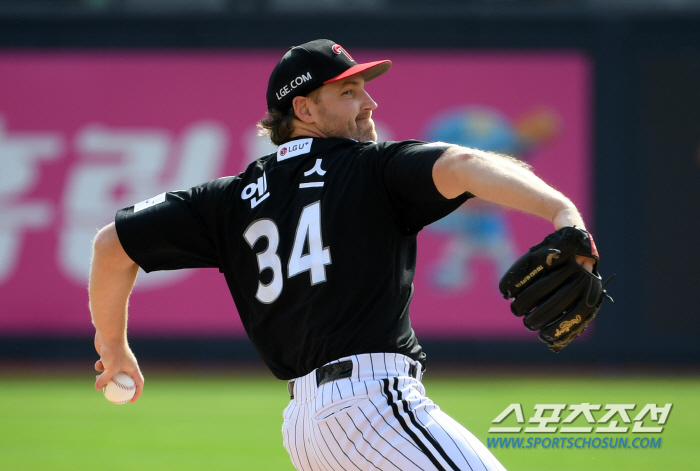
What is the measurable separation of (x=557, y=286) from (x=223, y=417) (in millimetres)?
5962

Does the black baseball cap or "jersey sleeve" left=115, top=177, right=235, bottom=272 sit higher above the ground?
the black baseball cap

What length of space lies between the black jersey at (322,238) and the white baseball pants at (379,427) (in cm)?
7

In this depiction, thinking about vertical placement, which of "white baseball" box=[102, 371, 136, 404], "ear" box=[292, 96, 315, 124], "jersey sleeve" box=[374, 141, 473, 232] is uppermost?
"ear" box=[292, 96, 315, 124]

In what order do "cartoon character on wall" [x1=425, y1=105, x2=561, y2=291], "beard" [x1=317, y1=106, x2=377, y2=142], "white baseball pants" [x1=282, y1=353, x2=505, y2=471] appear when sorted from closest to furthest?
1. "white baseball pants" [x1=282, y1=353, x2=505, y2=471]
2. "beard" [x1=317, y1=106, x2=377, y2=142]
3. "cartoon character on wall" [x1=425, y1=105, x2=561, y2=291]

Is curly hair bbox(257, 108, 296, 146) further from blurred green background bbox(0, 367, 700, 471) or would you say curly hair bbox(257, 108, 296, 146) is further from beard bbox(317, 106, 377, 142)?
blurred green background bbox(0, 367, 700, 471)

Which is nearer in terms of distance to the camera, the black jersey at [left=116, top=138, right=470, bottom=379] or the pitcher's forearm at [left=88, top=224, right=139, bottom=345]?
the black jersey at [left=116, top=138, right=470, bottom=379]

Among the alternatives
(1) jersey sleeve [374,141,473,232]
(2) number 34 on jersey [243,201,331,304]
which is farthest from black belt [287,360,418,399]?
(1) jersey sleeve [374,141,473,232]

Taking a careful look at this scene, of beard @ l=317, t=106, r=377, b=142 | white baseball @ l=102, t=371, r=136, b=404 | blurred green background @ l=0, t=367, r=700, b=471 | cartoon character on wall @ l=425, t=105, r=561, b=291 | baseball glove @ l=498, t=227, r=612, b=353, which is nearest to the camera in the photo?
baseball glove @ l=498, t=227, r=612, b=353

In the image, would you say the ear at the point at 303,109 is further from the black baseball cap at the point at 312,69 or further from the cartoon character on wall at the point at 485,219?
the cartoon character on wall at the point at 485,219

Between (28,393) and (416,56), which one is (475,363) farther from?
(28,393)

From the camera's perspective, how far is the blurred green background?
606cm

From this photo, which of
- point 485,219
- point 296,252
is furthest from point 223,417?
point 296,252

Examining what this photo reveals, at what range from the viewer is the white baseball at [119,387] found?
3037 mm

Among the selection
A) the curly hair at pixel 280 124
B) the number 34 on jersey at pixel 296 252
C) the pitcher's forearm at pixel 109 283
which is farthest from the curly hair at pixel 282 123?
the pitcher's forearm at pixel 109 283
